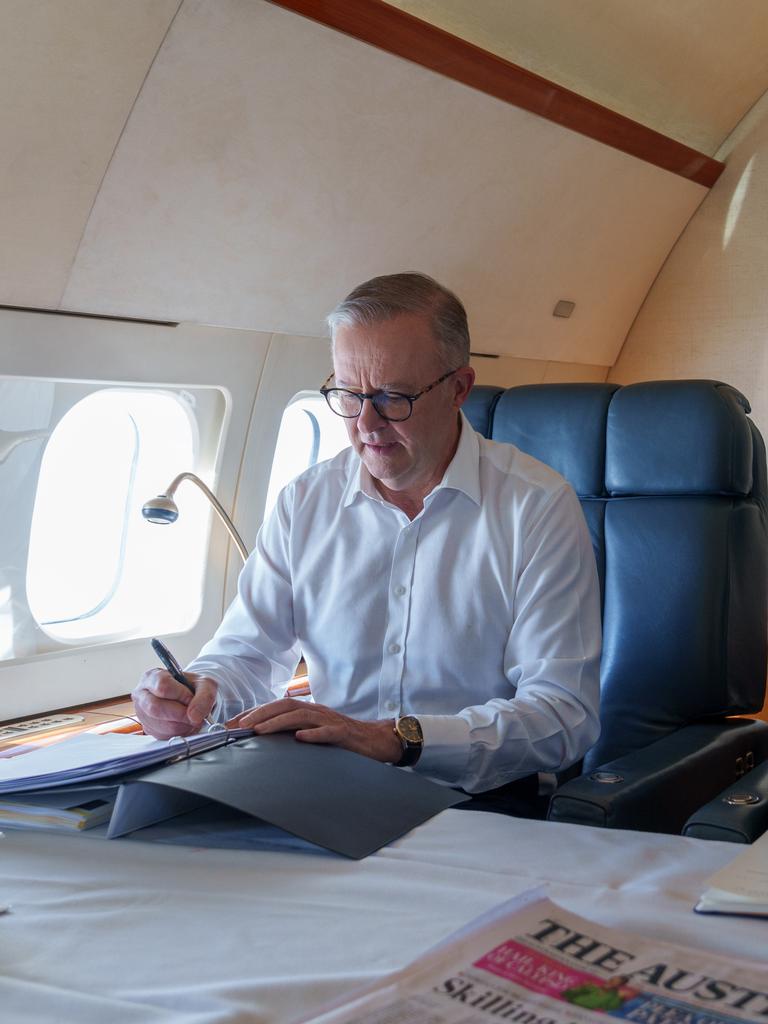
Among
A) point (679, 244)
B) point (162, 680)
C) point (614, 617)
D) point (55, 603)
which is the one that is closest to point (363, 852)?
point (162, 680)

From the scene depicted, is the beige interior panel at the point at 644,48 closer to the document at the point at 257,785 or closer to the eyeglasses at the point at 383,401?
the eyeglasses at the point at 383,401

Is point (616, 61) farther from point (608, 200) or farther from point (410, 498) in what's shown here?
point (410, 498)

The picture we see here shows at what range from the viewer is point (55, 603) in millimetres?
3189

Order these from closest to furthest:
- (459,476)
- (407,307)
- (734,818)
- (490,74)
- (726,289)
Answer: (734,818), (407,307), (459,476), (490,74), (726,289)

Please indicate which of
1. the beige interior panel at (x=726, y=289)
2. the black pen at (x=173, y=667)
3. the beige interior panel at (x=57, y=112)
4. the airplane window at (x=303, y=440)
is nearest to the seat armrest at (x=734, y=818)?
the black pen at (x=173, y=667)

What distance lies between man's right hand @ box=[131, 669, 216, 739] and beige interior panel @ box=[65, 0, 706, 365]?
132cm

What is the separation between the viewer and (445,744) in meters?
1.71

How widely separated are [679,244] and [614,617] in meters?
2.93

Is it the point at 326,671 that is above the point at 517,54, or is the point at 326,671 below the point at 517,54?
below

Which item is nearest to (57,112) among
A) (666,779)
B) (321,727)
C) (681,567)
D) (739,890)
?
(321,727)

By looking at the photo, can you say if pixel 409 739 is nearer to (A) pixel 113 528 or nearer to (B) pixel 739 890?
(B) pixel 739 890

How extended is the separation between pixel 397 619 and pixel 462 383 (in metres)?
0.48

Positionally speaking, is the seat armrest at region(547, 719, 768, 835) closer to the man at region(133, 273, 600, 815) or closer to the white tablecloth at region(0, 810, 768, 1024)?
the man at region(133, 273, 600, 815)

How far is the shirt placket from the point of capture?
2.01 metres
